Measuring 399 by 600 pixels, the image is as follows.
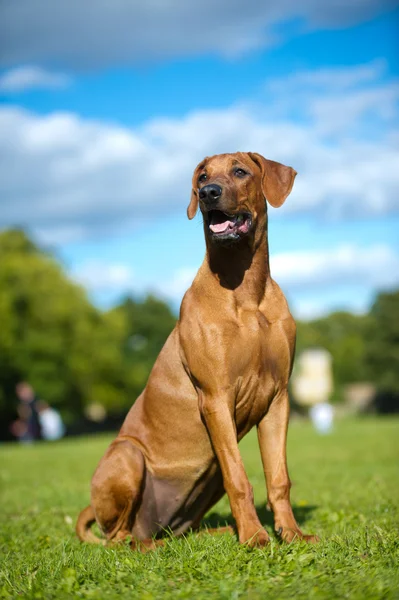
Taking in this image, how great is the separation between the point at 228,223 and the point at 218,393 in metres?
1.20

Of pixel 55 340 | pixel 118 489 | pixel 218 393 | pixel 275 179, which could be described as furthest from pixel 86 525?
pixel 55 340

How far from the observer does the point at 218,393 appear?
5.06 m

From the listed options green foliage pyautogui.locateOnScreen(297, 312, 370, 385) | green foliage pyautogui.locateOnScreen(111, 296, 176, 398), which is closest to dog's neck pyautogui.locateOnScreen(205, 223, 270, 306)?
green foliage pyautogui.locateOnScreen(111, 296, 176, 398)

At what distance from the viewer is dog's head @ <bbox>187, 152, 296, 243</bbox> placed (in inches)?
203

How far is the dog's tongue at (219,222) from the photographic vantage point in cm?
521

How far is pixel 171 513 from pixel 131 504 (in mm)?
380

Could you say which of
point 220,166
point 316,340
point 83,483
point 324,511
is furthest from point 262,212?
point 316,340

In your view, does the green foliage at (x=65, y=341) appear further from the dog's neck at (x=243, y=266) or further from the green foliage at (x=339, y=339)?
the dog's neck at (x=243, y=266)

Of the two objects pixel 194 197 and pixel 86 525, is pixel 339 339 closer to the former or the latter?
pixel 86 525

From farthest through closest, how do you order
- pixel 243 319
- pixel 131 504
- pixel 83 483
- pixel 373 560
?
pixel 83 483 < pixel 131 504 < pixel 243 319 < pixel 373 560

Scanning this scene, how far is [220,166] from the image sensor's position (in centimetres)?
549

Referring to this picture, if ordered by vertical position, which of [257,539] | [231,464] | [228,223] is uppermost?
[228,223]

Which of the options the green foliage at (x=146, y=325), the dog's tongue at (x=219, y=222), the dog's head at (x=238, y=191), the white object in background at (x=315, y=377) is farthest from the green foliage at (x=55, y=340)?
the white object in background at (x=315, y=377)

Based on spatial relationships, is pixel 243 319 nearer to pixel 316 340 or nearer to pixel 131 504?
pixel 131 504
